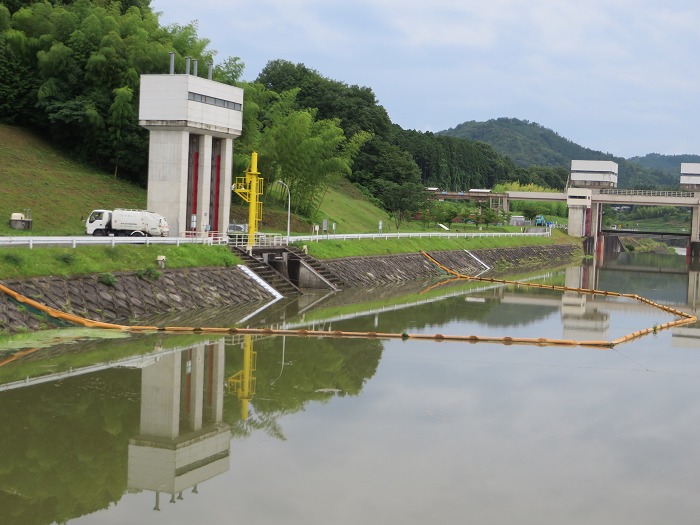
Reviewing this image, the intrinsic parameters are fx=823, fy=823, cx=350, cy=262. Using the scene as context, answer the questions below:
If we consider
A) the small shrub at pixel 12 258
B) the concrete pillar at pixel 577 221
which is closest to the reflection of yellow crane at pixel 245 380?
the small shrub at pixel 12 258

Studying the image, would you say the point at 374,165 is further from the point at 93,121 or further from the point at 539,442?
the point at 539,442

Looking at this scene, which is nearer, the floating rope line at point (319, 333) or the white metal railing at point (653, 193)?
the floating rope line at point (319, 333)

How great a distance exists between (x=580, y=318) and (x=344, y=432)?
20386 mm

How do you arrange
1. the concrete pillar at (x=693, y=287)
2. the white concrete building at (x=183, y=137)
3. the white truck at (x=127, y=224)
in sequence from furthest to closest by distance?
the concrete pillar at (x=693, y=287) < the white concrete building at (x=183, y=137) < the white truck at (x=127, y=224)

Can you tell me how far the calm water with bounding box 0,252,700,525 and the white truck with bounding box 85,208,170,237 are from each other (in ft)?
38.4

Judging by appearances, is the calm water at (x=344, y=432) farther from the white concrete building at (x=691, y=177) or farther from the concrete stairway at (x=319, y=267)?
the white concrete building at (x=691, y=177)

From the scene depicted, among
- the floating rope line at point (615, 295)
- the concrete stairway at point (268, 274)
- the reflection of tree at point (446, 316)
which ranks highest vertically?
the concrete stairway at point (268, 274)

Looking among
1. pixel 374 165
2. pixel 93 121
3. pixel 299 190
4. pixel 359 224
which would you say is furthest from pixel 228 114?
pixel 374 165

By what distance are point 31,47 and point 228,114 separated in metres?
19.9

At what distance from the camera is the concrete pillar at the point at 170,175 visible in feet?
116

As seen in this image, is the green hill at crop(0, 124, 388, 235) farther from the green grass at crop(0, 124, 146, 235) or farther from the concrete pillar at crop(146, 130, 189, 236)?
the concrete pillar at crop(146, 130, 189, 236)

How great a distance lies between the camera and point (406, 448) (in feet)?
44.8

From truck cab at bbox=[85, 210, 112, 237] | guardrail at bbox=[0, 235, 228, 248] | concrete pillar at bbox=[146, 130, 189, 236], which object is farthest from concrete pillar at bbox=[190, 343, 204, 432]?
concrete pillar at bbox=[146, 130, 189, 236]

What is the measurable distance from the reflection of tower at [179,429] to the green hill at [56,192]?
18923 mm
